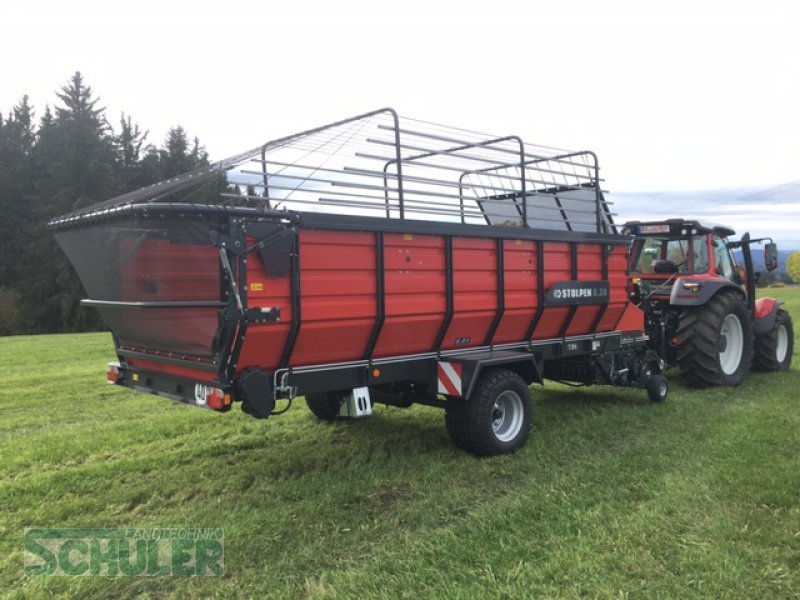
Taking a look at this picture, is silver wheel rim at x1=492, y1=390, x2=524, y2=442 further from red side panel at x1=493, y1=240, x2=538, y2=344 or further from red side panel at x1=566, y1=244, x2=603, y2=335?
red side panel at x1=566, y1=244, x2=603, y2=335

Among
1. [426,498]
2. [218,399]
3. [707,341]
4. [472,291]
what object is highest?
[472,291]

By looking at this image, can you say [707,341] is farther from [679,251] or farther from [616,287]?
[616,287]

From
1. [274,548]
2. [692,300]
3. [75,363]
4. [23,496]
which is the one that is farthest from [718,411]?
[75,363]

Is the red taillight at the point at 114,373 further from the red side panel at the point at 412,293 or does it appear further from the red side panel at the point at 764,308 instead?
the red side panel at the point at 764,308

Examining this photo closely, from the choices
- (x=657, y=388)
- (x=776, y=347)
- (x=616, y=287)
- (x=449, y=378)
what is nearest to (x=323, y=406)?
(x=449, y=378)

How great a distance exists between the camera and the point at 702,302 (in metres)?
7.49

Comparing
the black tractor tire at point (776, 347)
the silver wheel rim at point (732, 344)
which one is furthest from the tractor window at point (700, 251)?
the black tractor tire at point (776, 347)

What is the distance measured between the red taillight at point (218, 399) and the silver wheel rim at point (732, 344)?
6.89 meters

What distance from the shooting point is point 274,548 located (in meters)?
3.48

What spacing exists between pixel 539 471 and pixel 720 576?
5.67 feet

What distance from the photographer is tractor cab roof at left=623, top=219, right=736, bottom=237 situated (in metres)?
7.98

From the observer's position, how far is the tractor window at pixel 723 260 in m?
8.26

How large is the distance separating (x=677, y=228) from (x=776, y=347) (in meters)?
2.71

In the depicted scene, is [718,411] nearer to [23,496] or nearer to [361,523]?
[361,523]
